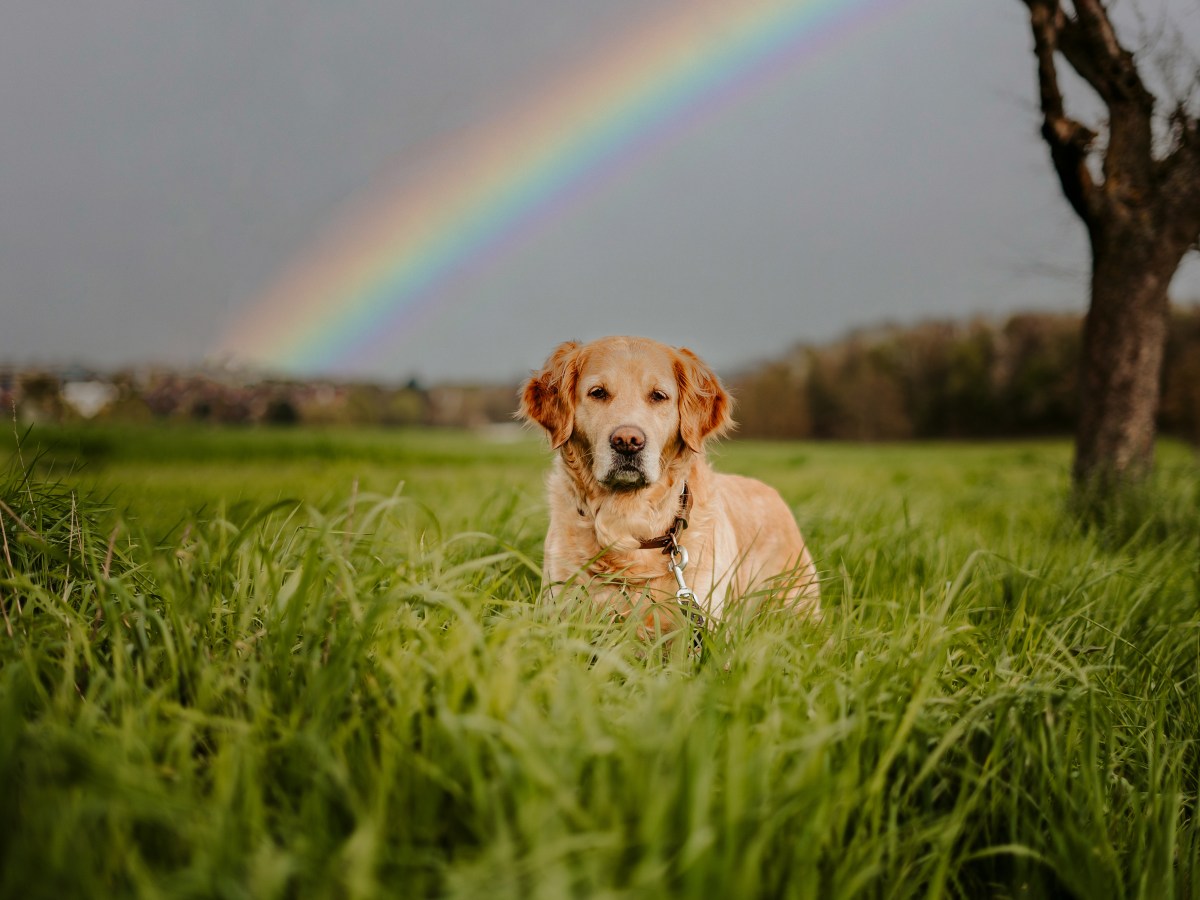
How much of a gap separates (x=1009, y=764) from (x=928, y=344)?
62.0 metres

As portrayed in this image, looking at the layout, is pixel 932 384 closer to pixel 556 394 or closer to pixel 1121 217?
pixel 1121 217

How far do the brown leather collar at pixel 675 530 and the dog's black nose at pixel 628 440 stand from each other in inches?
14.4

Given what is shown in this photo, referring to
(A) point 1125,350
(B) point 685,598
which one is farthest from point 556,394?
(A) point 1125,350

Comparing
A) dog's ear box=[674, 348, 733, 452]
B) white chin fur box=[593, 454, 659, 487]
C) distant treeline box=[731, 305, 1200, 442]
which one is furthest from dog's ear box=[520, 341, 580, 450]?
distant treeline box=[731, 305, 1200, 442]

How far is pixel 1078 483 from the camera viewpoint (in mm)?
5969

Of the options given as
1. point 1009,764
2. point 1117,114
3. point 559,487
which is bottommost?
point 1009,764

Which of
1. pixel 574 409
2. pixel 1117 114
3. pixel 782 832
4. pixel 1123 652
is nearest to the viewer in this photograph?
pixel 782 832

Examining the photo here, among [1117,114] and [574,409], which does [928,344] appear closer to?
[1117,114]

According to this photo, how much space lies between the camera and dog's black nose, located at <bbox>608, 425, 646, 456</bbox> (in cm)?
293

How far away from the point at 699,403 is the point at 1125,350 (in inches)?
177

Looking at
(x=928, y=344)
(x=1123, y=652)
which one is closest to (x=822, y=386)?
(x=928, y=344)

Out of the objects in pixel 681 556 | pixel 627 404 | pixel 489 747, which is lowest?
pixel 489 747

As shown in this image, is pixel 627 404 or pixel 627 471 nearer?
pixel 627 471

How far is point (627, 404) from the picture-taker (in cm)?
311
